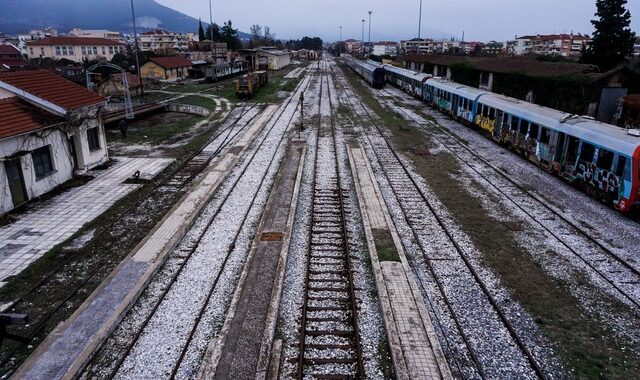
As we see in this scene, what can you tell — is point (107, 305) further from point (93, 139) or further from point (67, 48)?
point (67, 48)

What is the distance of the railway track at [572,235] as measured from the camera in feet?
37.0

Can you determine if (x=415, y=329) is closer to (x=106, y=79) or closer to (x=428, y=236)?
(x=428, y=236)

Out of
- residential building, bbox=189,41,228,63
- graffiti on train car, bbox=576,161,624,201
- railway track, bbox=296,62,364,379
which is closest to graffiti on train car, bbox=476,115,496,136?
graffiti on train car, bbox=576,161,624,201

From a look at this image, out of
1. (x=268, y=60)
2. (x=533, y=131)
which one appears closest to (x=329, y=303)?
(x=533, y=131)

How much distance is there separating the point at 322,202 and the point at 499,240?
21.1ft

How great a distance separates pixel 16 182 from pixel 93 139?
18.9 feet

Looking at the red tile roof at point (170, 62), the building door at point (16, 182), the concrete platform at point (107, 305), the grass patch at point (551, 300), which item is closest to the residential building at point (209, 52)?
the red tile roof at point (170, 62)

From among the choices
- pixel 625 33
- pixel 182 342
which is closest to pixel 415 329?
pixel 182 342

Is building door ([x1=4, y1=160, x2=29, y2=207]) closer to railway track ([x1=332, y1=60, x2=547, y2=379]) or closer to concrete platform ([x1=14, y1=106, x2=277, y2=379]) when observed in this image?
concrete platform ([x1=14, y1=106, x2=277, y2=379])

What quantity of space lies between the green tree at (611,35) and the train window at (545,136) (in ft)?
79.2

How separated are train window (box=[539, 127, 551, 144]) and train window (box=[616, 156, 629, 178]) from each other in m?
4.94

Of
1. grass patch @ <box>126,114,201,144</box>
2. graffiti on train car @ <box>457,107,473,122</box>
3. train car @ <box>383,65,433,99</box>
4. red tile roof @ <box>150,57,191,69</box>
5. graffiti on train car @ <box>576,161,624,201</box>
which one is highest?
red tile roof @ <box>150,57,191,69</box>

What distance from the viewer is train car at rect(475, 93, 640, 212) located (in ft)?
49.0

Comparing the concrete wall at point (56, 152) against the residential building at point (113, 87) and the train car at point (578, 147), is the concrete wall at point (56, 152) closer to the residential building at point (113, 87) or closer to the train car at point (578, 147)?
the train car at point (578, 147)
